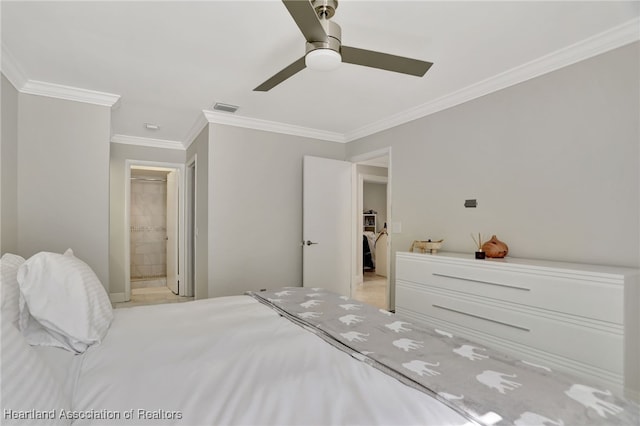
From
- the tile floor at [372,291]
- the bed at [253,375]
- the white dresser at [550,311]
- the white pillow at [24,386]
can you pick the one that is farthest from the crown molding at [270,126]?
the white pillow at [24,386]

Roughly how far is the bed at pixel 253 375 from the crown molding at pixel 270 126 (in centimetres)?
255

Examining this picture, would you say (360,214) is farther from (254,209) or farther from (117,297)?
(117,297)

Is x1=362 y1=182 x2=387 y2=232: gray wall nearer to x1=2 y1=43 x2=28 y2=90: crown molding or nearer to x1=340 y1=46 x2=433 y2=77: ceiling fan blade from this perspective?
x1=340 y1=46 x2=433 y2=77: ceiling fan blade

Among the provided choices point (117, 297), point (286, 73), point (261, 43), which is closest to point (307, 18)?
point (286, 73)

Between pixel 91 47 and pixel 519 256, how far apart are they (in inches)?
139

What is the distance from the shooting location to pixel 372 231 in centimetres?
747

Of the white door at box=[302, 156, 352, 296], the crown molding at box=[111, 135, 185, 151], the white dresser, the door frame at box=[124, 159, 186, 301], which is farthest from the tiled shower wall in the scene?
the white dresser

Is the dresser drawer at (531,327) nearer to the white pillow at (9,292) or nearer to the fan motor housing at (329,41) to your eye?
the fan motor housing at (329,41)

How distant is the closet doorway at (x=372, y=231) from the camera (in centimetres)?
577

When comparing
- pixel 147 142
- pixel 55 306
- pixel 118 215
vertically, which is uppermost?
pixel 147 142

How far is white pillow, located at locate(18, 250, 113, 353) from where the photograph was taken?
126cm

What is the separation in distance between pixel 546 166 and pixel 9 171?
417cm

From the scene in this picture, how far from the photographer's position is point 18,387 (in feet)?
2.53

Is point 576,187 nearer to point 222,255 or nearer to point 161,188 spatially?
point 222,255
